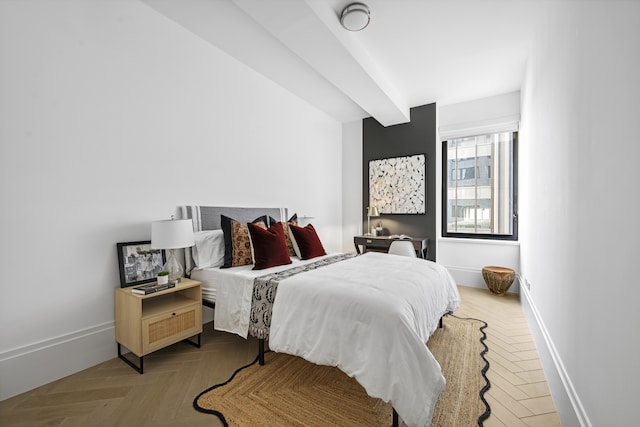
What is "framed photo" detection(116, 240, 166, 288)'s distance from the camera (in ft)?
7.33

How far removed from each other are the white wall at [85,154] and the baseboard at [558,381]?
3002 millimetres

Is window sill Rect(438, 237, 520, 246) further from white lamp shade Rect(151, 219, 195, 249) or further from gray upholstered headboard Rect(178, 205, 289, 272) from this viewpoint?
white lamp shade Rect(151, 219, 195, 249)

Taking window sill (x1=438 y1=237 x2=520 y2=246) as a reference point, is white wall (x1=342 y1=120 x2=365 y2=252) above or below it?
above

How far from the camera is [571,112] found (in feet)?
5.00

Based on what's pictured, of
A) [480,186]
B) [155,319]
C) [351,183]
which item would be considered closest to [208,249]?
[155,319]

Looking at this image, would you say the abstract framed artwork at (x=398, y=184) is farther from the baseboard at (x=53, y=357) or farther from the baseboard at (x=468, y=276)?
the baseboard at (x=53, y=357)

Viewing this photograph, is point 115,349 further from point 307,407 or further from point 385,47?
point 385,47

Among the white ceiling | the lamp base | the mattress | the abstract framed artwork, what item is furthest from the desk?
the lamp base

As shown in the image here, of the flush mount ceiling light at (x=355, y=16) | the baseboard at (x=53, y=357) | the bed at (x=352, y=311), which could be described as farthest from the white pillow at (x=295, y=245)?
the flush mount ceiling light at (x=355, y=16)

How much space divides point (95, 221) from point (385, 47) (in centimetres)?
307

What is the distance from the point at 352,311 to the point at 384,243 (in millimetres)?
2857

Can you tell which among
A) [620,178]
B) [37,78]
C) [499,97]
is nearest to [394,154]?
[499,97]

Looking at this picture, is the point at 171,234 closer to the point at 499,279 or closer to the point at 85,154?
the point at 85,154

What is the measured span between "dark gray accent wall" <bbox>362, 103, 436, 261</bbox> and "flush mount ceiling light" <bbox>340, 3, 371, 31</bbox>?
2.44 m
